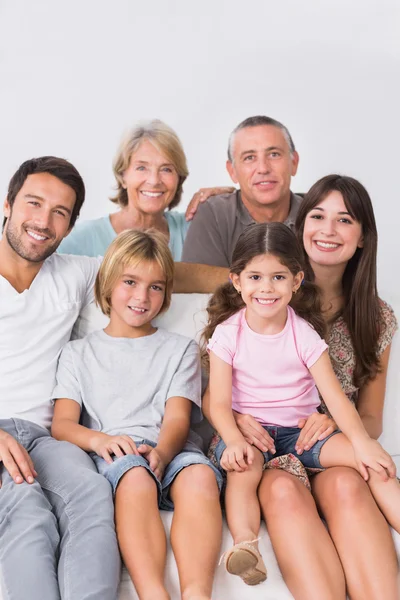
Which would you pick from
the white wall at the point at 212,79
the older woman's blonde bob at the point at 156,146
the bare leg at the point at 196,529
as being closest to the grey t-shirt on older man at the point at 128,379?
the bare leg at the point at 196,529

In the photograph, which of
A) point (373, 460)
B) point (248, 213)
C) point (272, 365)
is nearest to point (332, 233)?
point (272, 365)

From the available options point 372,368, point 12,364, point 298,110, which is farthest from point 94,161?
point 372,368

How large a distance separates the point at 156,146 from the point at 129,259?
0.93 metres

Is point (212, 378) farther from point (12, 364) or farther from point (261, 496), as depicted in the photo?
point (12, 364)

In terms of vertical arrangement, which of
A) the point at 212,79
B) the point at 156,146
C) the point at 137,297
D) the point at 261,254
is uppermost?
the point at 212,79

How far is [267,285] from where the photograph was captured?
6.15 ft

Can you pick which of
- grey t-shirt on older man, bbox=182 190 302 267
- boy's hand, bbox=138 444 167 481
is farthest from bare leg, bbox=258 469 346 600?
grey t-shirt on older man, bbox=182 190 302 267

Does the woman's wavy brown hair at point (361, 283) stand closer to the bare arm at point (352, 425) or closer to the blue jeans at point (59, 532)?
the bare arm at point (352, 425)

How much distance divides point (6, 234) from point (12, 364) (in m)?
0.37

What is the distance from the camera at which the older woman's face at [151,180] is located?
2844 millimetres

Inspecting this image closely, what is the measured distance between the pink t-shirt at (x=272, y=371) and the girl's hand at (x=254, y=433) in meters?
0.06

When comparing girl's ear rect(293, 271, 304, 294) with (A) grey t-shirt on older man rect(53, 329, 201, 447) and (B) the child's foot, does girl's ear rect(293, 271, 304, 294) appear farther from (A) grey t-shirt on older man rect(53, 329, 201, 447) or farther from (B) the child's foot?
(B) the child's foot

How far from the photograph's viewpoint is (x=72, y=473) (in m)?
1.70

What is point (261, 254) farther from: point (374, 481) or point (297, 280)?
point (374, 481)
